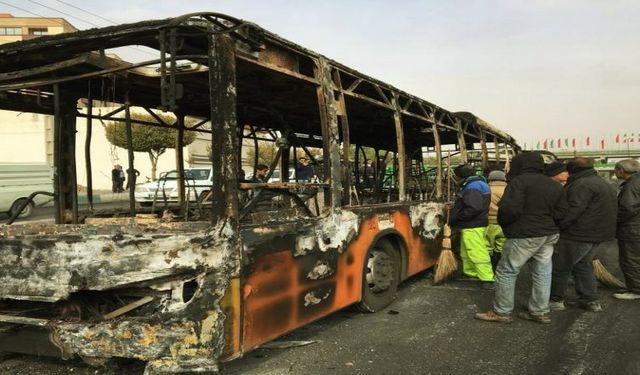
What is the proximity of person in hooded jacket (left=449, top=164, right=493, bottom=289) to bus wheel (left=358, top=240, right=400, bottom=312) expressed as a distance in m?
1.29

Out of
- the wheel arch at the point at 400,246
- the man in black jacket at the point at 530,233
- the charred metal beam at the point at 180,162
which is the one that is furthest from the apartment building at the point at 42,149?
→ the man in black jacket at the point at 530,233

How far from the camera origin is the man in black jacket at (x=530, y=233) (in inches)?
189

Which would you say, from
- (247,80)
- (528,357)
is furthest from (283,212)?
(528,357)

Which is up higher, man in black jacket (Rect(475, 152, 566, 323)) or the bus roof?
the bus roof

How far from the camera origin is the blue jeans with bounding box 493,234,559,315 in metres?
4.85

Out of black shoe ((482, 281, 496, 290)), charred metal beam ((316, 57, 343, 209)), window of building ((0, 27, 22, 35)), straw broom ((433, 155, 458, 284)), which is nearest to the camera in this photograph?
charred metal beam ((316, 57, 343, 209))

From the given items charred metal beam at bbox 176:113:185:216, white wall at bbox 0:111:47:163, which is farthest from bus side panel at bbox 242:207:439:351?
white wall at bbox 0:111:47:163

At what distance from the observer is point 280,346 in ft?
13.6

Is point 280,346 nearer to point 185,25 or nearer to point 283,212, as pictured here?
point 283,212

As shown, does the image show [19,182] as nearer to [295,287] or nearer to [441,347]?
[295,287]

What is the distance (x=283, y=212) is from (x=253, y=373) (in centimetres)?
123

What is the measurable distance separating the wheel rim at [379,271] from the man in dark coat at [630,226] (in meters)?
2.73

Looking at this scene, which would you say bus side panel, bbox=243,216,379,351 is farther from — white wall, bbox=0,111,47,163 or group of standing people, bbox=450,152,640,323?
white wall, bbox=0,111,47,163

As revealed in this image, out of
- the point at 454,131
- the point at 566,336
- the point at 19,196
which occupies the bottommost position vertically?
the point at 566,336
